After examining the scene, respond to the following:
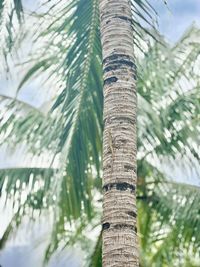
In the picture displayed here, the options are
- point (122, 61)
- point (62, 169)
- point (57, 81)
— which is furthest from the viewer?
point (57, 81)

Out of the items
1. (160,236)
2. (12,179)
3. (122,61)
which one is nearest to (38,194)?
(12,179)

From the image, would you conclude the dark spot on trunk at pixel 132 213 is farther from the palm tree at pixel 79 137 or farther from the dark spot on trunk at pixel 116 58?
the palm tree at pixel 79 137

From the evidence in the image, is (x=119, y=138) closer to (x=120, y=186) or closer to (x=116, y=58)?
(x=120, y=186)

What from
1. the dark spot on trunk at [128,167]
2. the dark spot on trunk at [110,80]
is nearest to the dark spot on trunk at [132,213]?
the dark spot on trunk at [128,167]

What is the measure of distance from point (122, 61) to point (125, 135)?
739 millimetres

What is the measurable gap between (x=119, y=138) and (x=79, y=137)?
372cm

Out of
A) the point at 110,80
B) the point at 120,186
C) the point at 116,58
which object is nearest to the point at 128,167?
the point at 120,186

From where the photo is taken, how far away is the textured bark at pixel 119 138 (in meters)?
4.93

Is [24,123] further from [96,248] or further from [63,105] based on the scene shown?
[63,105]

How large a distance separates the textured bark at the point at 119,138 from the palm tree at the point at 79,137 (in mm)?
2383

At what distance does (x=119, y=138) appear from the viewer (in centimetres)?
539

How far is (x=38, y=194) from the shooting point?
37.0 ft

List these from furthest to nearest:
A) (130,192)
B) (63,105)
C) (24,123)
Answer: (24,123) < (63,105) < (130,192)

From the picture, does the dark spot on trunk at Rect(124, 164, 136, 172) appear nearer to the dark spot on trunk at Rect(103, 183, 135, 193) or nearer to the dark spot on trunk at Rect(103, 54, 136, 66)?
the dark spot on trunk at Rect(103, 183, 135, 193)
